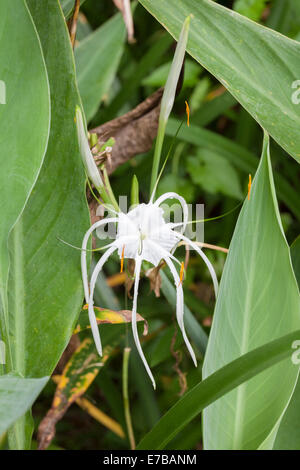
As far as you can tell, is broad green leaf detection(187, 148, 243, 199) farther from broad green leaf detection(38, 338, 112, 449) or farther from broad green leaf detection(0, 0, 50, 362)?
broad green leaf detection(0, 0, 50, 362)

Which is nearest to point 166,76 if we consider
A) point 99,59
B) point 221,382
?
point 99,59

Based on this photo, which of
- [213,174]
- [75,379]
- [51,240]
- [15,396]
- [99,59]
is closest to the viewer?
[15,396]

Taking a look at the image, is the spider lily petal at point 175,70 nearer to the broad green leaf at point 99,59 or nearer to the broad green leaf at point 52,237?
the broad green leaf at point 52,237

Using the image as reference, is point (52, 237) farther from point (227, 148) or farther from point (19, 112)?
point (227, 148)

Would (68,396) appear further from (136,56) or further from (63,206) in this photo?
(136,56)

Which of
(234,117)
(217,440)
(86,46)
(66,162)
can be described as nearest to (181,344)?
(217,440)

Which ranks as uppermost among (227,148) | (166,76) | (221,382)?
(166,76)
